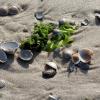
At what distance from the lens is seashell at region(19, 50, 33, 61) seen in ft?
19.2

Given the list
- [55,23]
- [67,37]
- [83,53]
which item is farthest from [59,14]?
[83,53]

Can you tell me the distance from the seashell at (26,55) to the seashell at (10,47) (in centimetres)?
14

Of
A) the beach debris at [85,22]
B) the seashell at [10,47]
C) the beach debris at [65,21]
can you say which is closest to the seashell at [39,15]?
the beach debris at [65,21]

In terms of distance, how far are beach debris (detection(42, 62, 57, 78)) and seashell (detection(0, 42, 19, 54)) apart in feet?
2.09

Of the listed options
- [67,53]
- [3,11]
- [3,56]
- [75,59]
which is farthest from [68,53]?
[3,11]

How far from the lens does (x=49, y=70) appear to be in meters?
5.57

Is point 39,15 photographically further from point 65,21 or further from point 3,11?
point 3,11

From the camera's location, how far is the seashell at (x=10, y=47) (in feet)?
19.1

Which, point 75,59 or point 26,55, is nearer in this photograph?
point 75,59

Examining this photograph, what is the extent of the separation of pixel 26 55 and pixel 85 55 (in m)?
1.02

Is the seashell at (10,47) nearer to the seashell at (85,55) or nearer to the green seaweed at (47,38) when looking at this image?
the green seaweed at (47,38)

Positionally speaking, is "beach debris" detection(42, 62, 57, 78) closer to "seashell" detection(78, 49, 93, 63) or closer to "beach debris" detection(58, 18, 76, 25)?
"seashell" detection(78, 49, 93, 63)

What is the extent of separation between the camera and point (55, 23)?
6.73 metres

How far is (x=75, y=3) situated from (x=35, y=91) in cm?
276
